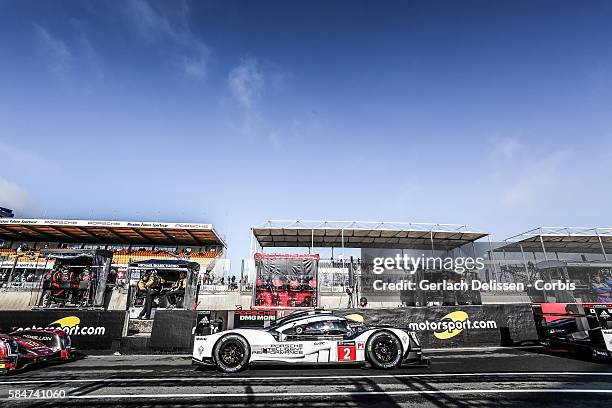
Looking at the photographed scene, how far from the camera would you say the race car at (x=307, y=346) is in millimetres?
6578

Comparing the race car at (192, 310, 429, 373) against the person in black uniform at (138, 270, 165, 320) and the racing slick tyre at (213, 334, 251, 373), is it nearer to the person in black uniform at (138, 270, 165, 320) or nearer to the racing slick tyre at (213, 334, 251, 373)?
the racing slick tyre at (213, 334, 251, 373)

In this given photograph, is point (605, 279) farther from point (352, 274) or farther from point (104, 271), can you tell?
point (104, 271)

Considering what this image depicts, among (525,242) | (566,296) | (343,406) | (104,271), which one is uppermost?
(525,242)

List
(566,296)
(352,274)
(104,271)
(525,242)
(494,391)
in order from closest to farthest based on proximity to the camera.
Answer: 1. (494,391)
2. (104,271)
3. (566,296)
4. (352,274)
5. (525,242)

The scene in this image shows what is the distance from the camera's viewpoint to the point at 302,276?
1622cm

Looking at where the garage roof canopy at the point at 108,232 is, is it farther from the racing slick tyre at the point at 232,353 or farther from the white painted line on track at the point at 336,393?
the white painted line on track at the point at 336,393

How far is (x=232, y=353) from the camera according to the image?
21.7ft

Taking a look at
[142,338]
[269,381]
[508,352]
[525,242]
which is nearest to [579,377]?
[508,352]

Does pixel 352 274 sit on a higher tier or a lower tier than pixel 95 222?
lower

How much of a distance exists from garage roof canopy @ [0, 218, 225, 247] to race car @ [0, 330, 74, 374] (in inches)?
1088

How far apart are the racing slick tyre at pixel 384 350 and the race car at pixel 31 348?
7388 millimetres

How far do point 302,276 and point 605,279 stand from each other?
645 inches

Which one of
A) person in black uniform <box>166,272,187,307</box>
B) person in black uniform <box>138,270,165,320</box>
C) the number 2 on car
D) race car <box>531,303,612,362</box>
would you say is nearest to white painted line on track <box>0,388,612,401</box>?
the number 2 on car

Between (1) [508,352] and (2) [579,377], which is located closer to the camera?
(2) [579,377]
